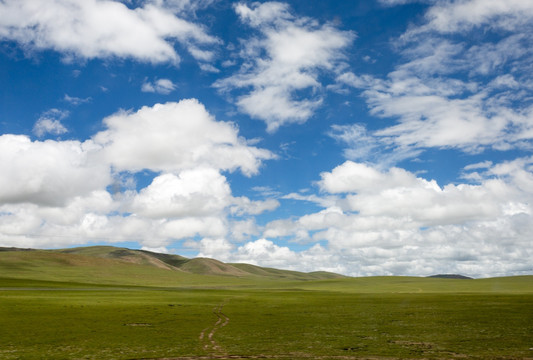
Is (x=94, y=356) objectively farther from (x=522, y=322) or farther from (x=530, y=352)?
(x=522, y=322)

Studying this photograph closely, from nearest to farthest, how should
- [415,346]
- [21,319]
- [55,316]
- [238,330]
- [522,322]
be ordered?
[415,346] < [238,330] < [522,322] < [21,319] < [55,316]

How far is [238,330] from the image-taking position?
3262 cm

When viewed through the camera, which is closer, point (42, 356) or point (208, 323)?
point (42, 356)

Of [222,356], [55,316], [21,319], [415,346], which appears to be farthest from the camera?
[55,316]

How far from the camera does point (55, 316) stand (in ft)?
139

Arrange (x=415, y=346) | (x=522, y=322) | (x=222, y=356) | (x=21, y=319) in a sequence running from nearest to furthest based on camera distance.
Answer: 1. (x=222, y=356)
2. (x=415, y=346)
3. (x=522, y=322)
4. (x=21, y=319)

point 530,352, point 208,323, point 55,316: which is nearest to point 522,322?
point 530,352

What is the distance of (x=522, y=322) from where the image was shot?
3631cm

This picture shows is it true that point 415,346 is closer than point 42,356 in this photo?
No

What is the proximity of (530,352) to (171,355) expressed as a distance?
1983cm

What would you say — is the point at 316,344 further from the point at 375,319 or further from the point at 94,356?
the point at 375,319

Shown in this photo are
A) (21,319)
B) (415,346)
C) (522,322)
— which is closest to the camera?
(415,346)

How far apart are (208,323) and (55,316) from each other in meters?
17.1

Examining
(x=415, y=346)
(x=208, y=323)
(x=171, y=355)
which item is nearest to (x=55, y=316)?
(x=208, y=323)
